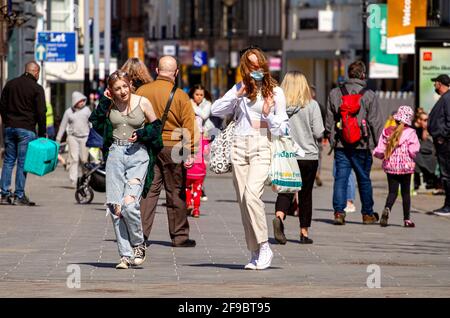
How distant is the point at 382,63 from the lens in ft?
169

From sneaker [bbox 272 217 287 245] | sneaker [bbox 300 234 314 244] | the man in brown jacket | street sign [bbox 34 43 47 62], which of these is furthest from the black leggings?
street sign [bbox 34 43 47 62]

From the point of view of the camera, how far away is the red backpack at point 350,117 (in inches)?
773

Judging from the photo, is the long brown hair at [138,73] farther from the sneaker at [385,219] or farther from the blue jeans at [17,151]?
the blue jeans at [17,151]

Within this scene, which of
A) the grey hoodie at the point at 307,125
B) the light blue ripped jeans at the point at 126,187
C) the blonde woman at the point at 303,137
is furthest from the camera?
the grey hoodie at the point at 307,125

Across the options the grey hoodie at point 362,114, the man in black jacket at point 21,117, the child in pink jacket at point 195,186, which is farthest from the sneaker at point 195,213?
the man in black jacket at point 21,117

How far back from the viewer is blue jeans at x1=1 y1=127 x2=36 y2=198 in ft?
72.8

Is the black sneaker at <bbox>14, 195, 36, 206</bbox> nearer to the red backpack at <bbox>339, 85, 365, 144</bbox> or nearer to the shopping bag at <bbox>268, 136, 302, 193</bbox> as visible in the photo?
the red backpack at <bbox>339, 85, 365, 144</bbox>

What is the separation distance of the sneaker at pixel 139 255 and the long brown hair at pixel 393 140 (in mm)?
6728

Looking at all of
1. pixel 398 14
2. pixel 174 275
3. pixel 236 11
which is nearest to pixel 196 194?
pixel 174 275

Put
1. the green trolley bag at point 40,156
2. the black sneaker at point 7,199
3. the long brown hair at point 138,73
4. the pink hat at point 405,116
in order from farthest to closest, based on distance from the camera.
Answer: the black sneaker at point 7,199
the green trolley bag at point 40,156
the pink hat at point 405,116
the long brown hair at point 138,73

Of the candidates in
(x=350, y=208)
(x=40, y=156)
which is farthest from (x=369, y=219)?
(x=40, y=156)

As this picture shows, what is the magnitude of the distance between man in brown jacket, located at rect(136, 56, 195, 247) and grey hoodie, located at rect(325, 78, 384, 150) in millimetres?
3809

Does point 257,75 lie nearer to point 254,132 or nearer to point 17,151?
point 254,132

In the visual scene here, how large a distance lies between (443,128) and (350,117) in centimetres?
283
